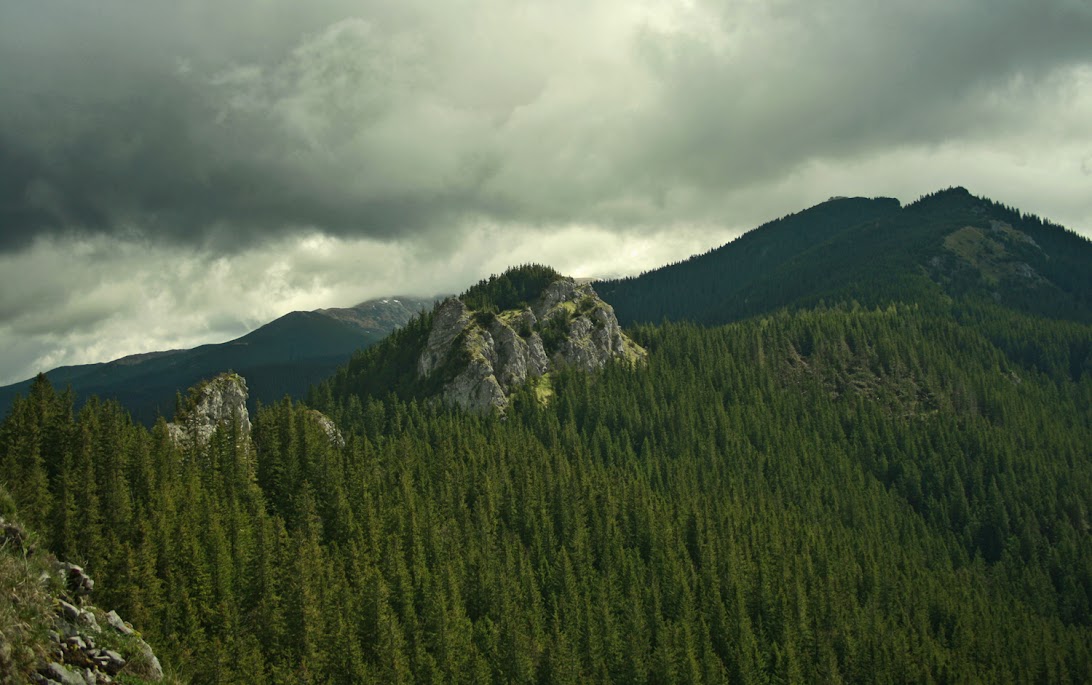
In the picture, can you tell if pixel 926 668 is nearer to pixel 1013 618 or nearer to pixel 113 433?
pixel 1013 618

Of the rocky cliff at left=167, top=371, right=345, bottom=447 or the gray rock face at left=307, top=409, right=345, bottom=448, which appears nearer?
the rocky cliff at left=167, top=371, right=345, bottom=447

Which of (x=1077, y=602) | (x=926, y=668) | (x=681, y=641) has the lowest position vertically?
(x=1077, y=602)

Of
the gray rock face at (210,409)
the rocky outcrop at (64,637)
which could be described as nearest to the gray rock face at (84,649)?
the rocky outcrop at (64,637)

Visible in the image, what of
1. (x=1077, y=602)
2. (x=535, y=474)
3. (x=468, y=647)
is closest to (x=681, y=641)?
(x=468, y=647)

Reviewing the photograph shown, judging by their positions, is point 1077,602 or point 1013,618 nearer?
point 1013,618

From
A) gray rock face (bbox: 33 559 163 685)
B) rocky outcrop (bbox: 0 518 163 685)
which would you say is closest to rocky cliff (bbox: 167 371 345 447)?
gray rock face (bbox: 33 559 163 685)

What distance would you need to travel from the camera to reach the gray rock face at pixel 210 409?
148750mm

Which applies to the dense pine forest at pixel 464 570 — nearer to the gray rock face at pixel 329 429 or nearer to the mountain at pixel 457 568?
the mountain at pixel 457 568

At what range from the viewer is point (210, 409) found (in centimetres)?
15838

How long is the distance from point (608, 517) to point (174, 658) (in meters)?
85.7

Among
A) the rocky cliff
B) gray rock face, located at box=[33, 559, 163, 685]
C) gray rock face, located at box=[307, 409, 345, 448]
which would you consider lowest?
gray rock face, located at box=[33, 559, 163, 685]

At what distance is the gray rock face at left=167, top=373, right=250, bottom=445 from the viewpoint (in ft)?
488

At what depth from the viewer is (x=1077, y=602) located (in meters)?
196

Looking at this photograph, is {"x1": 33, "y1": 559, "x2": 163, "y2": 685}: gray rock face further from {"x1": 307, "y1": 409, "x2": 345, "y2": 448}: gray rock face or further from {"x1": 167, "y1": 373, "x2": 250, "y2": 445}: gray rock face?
{"x1": 307, "y1": 409, "x2": 345, "y2": 448}: gray rock face
